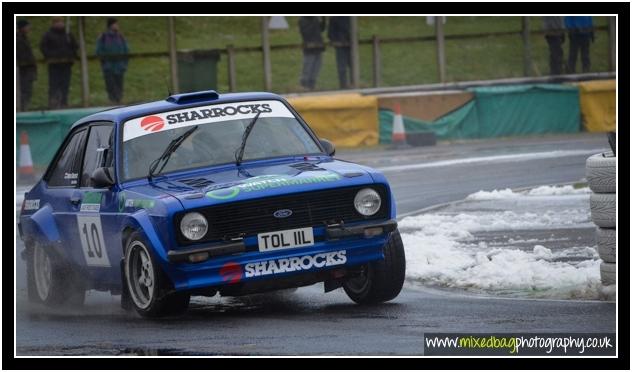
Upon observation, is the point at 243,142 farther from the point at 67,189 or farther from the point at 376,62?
the point at 376,62

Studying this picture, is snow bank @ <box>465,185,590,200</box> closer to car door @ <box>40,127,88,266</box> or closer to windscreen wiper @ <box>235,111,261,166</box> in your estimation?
windscreen wiper @ <box>235,111,261,166</box>

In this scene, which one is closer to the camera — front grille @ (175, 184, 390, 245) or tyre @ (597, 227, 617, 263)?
front grille @ (175, 184, 390, 245)

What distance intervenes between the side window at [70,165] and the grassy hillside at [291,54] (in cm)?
1388

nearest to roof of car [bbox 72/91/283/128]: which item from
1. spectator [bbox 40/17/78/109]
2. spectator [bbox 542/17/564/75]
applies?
spectator [bbox 40/17/78/109]

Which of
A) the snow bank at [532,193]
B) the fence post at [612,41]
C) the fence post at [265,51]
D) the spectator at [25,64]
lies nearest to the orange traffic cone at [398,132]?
the fence post at [265,51]

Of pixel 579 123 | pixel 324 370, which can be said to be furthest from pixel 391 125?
pixel 324 370

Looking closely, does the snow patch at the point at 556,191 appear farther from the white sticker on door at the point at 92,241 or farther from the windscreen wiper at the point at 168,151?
the white sticker on door at the point at 92,241

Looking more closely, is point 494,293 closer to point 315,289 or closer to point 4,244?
point 315,289

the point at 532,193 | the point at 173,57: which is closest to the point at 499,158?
the point at 532,193

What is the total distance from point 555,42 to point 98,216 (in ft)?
63.2

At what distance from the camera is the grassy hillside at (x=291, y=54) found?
94.5 ft

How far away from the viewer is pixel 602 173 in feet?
30.6

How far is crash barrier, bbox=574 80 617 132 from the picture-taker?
26125 millimetres

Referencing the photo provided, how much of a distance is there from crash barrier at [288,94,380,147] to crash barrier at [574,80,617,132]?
4.46m
